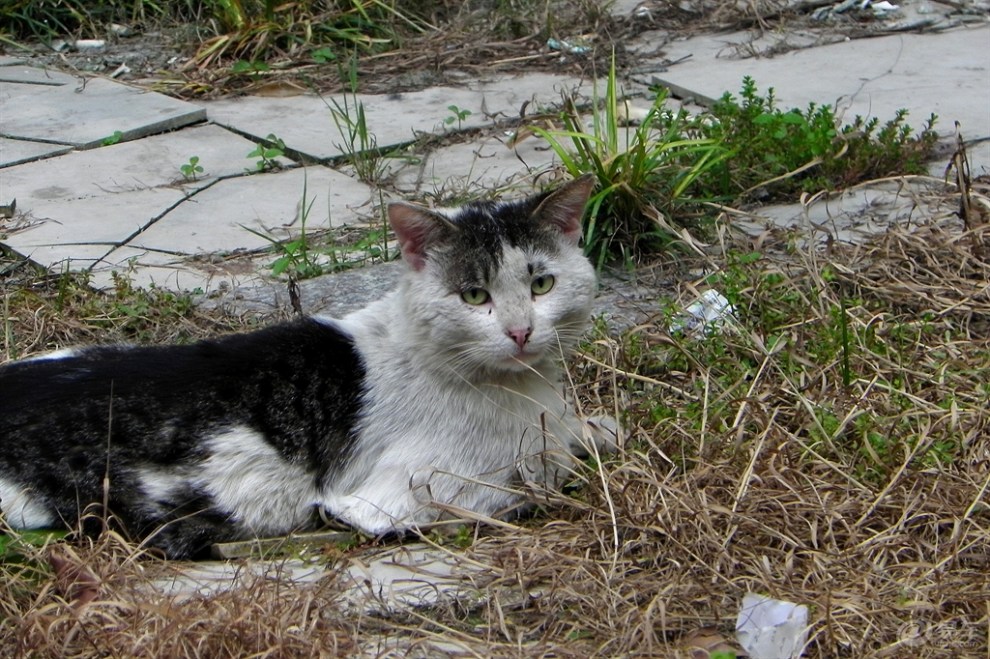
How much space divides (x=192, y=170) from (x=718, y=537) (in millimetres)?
3378

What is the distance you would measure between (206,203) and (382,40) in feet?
7.27

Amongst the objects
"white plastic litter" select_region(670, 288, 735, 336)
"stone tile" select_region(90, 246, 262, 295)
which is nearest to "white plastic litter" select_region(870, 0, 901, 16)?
"white plastic litter" select_region(670, 288, 735, 336)

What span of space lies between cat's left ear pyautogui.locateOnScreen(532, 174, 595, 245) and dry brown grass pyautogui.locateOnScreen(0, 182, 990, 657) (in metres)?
0.49

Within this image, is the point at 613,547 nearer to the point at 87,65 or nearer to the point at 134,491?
the point at 134,491

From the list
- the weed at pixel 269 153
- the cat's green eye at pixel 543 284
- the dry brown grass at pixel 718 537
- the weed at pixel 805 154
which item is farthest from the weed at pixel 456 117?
the cat's green eye at pixel 543 284

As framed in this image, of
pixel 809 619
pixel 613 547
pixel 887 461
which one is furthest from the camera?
pixel 887 461

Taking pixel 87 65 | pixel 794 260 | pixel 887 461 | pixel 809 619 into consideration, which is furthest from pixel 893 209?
pixel 87 65

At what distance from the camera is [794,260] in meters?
4.34

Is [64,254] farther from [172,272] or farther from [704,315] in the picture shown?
[704,315]

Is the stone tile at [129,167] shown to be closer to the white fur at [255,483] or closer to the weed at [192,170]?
the weed at [192,170]

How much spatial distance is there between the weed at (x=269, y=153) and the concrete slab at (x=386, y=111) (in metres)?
0.07

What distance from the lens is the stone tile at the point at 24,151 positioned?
5.73 meters

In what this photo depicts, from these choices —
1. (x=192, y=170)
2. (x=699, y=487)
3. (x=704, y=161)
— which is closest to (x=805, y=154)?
(x=704, y=161)

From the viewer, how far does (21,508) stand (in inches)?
120
